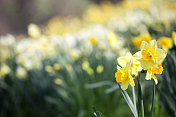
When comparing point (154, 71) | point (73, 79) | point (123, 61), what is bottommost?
point (154, 71)

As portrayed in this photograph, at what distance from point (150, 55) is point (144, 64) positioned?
44mm

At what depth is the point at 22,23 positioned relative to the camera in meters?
9.34

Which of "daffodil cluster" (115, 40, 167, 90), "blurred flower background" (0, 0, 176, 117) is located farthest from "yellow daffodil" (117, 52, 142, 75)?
"blurred flower background" (0, 0, 176, 117)

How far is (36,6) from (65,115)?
28.2 ft

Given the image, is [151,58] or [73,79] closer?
[151,58]

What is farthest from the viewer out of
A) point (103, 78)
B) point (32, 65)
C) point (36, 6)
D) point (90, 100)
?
point (36, 6)

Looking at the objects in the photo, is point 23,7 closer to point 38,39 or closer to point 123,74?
point 38,39

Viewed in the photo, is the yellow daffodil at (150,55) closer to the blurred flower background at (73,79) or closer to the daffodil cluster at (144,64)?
the daffodil cluster at (144,64)

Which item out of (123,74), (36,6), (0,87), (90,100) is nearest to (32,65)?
(0,87)

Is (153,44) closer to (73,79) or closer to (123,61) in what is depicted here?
(123,61)

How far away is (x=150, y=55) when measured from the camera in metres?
0.69

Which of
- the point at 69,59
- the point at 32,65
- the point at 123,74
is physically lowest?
the point at 123,74

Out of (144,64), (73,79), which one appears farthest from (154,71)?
(73,79)

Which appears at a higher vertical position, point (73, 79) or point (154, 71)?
point (73, 79)
